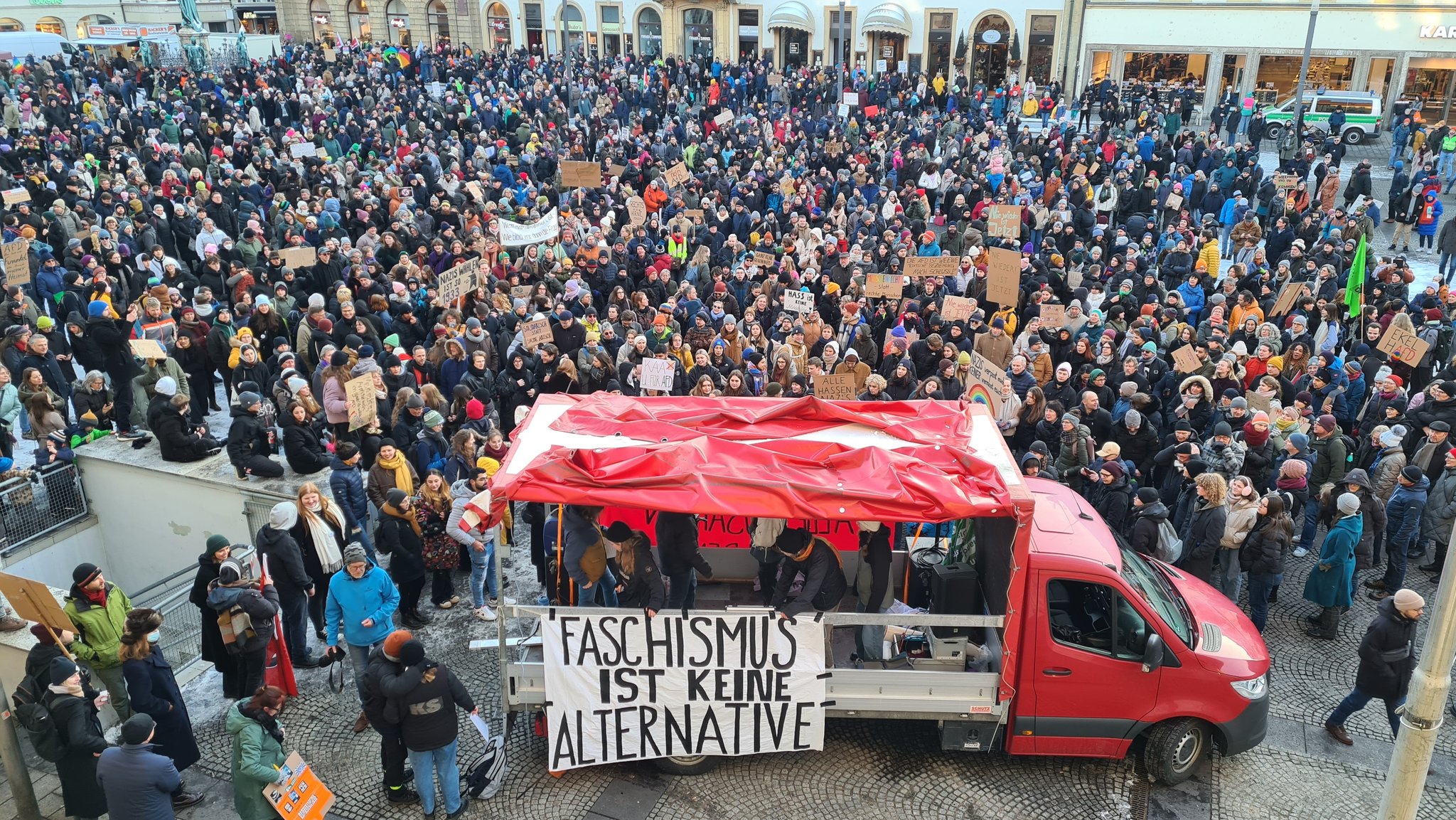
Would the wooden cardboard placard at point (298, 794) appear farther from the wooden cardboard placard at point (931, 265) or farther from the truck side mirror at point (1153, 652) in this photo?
the wooden cardboard placard at point (931, 265)

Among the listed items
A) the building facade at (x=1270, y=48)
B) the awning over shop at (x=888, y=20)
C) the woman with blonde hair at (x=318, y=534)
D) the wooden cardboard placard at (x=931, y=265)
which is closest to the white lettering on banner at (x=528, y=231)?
the wooden cardboard placard at (x=931, y=265)

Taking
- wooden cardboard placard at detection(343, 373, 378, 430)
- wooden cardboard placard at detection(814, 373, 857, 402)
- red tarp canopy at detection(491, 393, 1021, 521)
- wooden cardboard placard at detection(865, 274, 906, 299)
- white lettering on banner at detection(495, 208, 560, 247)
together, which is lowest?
wooden cardboard placard at detection(814, 373, 857, 402)

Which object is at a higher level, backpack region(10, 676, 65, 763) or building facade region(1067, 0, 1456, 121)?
building facade region(1067, 0, 1456, 121)

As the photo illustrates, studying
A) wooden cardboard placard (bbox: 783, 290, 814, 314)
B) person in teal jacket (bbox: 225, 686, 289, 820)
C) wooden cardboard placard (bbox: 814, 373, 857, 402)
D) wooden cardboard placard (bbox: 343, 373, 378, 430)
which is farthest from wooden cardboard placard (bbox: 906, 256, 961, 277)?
person in teal jacket (bbox: 225, 686, 289, 820)

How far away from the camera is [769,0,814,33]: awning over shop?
155 feet

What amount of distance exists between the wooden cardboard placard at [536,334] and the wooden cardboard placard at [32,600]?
21.3 ft

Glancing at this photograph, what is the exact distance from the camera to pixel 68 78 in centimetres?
3053

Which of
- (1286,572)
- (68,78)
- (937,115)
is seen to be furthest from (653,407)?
(68,78)

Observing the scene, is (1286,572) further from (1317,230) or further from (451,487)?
(1317,230)

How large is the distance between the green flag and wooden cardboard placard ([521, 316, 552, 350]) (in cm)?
1123

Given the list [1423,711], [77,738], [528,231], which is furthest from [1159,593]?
[528,231]

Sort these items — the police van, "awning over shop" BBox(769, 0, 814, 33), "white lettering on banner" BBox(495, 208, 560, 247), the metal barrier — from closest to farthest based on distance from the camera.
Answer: the metal barrier < "white lettering on banner" BBox(495, 208, 560, 247) < the police van < "awning over shop" BBox(769, 0, 814, 33)

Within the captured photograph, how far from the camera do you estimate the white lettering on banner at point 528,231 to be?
17.1 m

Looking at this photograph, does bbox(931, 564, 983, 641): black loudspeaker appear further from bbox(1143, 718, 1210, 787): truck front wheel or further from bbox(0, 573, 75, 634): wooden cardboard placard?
bbox(0, 573, 75, 634): wooden cardboard placard
